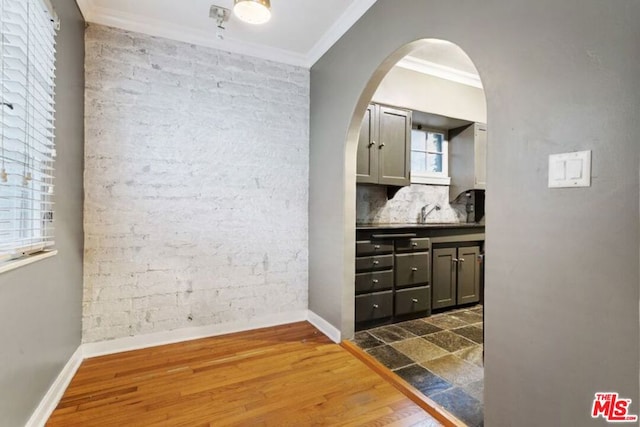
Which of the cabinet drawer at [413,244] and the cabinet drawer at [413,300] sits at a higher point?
the cabinet drawer at [413,244]

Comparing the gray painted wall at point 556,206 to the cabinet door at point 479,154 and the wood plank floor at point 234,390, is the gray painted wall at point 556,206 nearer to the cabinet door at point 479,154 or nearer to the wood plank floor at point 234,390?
the wood plank floor at point 234,390

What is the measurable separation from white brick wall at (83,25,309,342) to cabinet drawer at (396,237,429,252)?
3.02 ft

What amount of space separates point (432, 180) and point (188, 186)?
8.94 ft

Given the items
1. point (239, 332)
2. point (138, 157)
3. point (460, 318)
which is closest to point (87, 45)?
point (138, 157)

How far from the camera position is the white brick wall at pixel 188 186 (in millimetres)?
2299

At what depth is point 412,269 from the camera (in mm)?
2877

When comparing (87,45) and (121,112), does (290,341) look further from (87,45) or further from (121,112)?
(87,45)

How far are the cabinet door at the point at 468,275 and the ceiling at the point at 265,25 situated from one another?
6.40ft

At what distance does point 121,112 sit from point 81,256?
3.67ft

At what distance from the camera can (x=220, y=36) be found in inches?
94.7

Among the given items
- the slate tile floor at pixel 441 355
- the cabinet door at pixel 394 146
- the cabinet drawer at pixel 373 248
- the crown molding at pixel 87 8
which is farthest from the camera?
the cabinet door at pixel 394 146

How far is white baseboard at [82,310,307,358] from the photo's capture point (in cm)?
229

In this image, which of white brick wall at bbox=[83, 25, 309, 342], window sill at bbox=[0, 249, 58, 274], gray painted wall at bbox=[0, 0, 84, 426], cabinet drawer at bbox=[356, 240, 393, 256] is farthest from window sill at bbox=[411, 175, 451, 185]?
window sill at bbox=[0, 249, 58, 274]

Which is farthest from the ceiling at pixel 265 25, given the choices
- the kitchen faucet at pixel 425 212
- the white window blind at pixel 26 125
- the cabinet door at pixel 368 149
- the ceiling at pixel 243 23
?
the kitchen faucet at pixel 425 212
